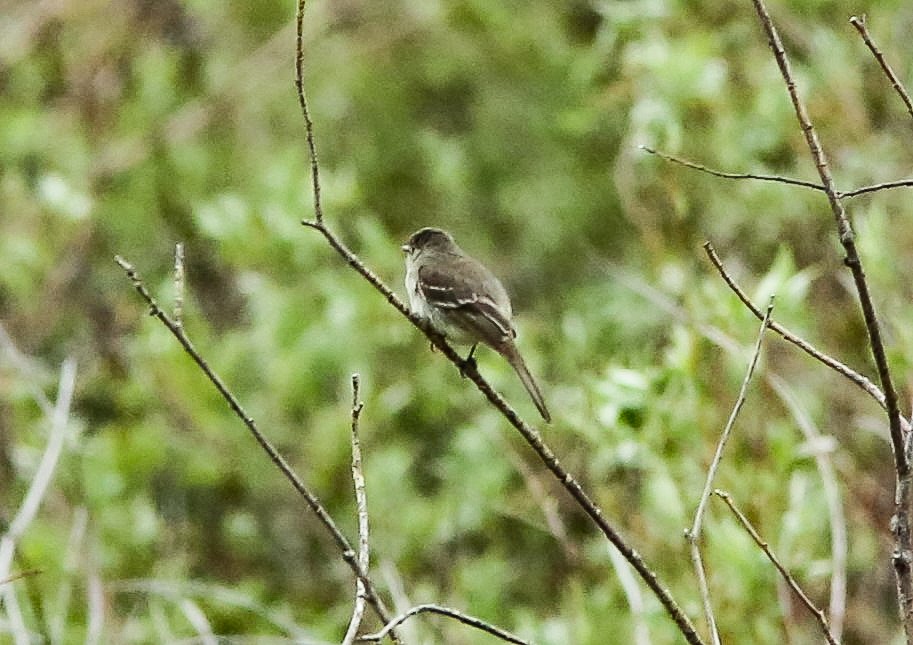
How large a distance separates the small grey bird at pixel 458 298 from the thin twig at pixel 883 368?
2.12m

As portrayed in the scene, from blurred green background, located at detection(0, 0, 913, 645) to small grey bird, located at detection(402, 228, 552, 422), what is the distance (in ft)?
1.14

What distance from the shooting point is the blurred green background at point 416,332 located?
14.4ft

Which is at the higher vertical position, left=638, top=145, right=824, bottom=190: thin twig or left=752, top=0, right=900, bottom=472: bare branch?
left=638, top=145, right=824, bottom=190: thin twig

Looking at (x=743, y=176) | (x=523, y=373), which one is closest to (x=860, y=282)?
(x=743, y=176)

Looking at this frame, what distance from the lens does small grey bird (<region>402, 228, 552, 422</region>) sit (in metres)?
4.62

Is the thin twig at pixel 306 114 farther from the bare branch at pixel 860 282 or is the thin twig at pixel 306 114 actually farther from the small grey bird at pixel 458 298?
the small grey bird at pixel 458 298

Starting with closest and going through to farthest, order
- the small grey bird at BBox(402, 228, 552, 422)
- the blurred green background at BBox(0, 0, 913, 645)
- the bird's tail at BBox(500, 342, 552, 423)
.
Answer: the bird's tail at BBox(500, 342, 552, 423), the blurred green background at BBox(0, 0, 913, 645), the small grey bird at BBox(402, 228, 552, 422)

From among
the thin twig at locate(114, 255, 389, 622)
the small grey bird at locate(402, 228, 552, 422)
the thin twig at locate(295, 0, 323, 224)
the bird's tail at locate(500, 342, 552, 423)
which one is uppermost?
the small grey bird at locate(402, 228, 552, 422)

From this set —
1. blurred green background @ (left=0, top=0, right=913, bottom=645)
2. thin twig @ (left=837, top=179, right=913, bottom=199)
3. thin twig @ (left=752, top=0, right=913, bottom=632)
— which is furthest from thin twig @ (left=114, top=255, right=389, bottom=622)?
blurred green background @ (left=0, top=0, right=913, bottom=645)

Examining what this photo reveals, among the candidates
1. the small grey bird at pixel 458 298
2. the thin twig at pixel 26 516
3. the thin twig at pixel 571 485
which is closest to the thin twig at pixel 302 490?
the thin twig at pixel 571 485

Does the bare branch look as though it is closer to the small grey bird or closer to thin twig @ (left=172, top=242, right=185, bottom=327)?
thin twig @ (left=172, top=242, right=185, bottom=327)

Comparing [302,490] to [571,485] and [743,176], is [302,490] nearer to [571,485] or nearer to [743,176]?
[571,485]

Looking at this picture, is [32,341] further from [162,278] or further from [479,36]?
[479,36]

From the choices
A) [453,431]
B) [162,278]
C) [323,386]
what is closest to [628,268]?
[453,431]
